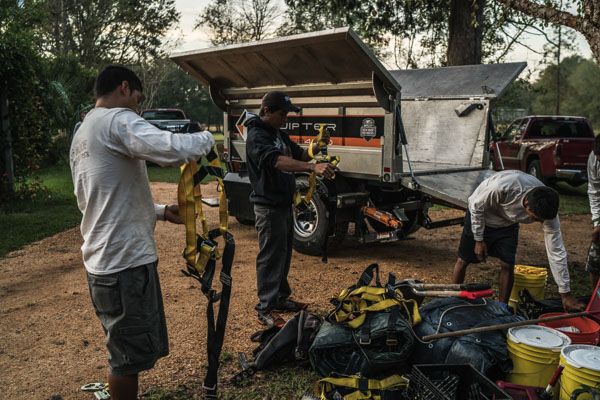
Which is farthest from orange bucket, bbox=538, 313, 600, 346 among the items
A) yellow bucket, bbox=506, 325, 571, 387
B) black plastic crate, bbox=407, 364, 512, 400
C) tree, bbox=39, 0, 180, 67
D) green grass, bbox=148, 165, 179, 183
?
tree, bbox=39, 0, 180, 67

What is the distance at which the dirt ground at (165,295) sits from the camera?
142 inches

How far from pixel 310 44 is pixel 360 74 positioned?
712 mm

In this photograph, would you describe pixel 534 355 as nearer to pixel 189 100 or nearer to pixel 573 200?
pixel 573 200

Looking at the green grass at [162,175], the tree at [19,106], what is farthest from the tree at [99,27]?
the tree at [19,106]

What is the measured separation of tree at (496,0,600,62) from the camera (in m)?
4.51

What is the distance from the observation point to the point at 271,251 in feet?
14.5

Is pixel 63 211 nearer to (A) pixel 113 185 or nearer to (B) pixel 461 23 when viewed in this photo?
(A) pixel 113 185

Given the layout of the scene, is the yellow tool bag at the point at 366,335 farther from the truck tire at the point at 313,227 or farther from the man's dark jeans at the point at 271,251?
the truck tire at the point at 313,227

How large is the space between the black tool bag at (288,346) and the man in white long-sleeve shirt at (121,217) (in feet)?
4.02

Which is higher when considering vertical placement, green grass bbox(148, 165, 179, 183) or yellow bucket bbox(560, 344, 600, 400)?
green grass bbox(148, 165, 179, 183)

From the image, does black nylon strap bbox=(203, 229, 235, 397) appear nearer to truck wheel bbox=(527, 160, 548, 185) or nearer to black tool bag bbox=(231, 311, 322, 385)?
black tool bag bbox=(231, 311, 322, 385)

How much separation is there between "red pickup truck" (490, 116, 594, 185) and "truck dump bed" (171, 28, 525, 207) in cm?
490

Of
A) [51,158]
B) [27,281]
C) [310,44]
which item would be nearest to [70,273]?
[27,281]

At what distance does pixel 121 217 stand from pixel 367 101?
4.23m
